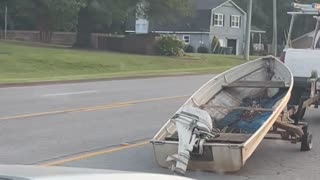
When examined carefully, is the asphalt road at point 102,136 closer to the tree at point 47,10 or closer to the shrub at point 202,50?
the tree at point 47,10

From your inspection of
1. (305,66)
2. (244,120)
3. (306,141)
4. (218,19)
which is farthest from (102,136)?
(218,19)

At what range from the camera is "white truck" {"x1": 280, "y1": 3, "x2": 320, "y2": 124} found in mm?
12740

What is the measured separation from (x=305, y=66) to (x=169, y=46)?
38.0 metres

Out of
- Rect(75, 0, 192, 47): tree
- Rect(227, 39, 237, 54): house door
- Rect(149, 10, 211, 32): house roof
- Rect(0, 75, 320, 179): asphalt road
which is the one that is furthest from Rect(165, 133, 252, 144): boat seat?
Rect(227, 39, 237, 54): house door

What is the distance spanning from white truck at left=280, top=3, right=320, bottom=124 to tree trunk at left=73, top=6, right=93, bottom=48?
148 feet

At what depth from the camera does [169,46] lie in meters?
51.2

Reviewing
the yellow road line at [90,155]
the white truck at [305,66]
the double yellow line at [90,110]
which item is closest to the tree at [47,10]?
the double yellow line at [90,110]

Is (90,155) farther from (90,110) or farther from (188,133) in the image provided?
(90,110)

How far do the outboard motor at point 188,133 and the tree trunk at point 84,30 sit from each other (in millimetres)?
50163

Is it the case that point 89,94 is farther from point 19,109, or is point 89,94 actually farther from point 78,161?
point 78,161

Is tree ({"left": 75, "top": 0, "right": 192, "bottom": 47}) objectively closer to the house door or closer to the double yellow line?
the house door

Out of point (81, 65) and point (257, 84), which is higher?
point (257, 84)

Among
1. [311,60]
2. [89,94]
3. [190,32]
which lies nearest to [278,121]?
[311,60]

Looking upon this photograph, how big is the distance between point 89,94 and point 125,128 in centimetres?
812
